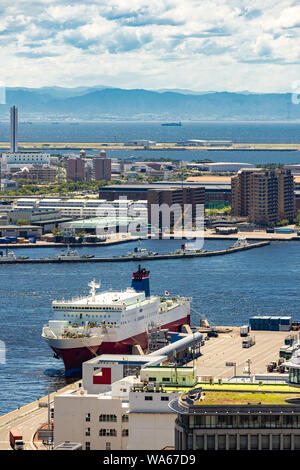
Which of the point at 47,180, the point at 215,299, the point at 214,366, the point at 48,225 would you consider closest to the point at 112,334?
the point at 214,366

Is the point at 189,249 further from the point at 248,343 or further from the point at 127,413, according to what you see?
the point at 127,413

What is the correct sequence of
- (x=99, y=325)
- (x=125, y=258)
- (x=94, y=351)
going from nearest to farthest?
(x=94, y=351)
(x=99, y=325)
(x=125, y=258)

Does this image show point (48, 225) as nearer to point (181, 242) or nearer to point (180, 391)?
point (181, 242)

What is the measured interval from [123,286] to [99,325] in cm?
1502

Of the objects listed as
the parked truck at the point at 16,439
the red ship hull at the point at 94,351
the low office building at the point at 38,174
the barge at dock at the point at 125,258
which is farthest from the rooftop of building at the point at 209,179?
the parked truck at the point at 16,439

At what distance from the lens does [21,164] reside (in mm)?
127438

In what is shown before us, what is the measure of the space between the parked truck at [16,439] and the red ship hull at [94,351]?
820cm

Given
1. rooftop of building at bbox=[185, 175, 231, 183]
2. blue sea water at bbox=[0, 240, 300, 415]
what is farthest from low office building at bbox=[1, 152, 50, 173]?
blue sea water at bbox=[0, 240, 300, 415]

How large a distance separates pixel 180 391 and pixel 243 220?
61893 millimetres

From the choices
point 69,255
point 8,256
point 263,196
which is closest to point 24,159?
point 263,196

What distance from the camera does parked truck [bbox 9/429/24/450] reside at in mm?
20141

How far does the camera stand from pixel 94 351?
31.0m

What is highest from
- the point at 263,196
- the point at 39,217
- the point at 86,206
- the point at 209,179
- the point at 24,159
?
the point at 24,159

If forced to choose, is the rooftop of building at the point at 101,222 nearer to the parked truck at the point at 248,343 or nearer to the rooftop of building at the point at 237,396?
the parked truck at the point at 248,343
